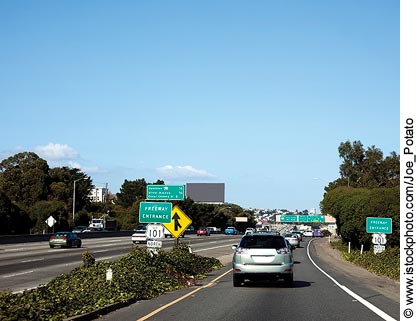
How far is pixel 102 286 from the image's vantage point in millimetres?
17500

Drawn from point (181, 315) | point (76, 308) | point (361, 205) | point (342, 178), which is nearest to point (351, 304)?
point (181, 315)

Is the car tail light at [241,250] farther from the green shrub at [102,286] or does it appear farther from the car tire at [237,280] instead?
the green shrub at [102,286]

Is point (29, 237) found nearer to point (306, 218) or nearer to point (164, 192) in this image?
point (164, 192)

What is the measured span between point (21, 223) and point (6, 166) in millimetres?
25276

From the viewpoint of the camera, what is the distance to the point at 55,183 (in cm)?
10656

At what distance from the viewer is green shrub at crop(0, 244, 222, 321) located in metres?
12.6

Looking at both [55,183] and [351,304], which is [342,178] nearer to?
[55,183]

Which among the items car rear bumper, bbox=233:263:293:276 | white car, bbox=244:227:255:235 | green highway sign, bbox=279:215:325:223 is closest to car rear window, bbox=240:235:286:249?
car rear bumper, bbox=233:263:293:276

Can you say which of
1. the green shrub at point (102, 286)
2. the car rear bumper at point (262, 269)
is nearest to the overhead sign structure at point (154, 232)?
the green shrub at point (102, 286)

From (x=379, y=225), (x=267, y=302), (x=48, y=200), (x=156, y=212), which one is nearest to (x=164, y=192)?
(x=156, y=212)

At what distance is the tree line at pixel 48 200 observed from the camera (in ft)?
261

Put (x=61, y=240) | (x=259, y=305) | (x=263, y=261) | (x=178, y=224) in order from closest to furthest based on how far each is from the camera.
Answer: (x=259, y=305) → (x=263, y=261) → (x=178, y=224) → (x=61, y=240)

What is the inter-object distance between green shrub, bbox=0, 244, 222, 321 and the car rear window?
2853 mm

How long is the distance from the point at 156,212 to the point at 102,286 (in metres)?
10.8
